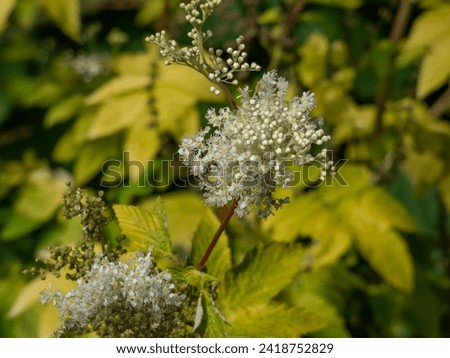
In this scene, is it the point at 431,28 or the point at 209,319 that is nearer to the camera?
the point at 209,319

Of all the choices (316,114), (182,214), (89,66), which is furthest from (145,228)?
(89,66)

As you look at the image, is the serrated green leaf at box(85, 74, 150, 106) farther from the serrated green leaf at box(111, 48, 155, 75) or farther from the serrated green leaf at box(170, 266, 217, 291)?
the serrated green leaf at box(170, 266, 217, 291)

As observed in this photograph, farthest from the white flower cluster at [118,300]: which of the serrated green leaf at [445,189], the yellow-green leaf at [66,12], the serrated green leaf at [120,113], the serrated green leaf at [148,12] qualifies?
the serrated green leaf at [148,12]

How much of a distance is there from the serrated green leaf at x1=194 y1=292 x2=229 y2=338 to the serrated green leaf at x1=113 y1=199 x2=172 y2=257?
0.04 m

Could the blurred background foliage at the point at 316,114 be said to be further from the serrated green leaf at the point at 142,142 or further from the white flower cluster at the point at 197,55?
the white flower cluster at the point at 197,55

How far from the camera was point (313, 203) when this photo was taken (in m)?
0.80

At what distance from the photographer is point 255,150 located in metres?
0.33

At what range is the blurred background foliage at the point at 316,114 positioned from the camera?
0.77 m

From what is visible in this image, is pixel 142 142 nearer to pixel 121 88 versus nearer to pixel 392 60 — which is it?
pixel 121 88

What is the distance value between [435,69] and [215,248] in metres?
0.46

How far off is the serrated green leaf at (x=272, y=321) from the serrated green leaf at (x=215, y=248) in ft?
0.11

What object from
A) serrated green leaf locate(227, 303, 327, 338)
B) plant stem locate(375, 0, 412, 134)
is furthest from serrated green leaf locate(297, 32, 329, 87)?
serrated green leaf locate(227, 303, 327, 338)

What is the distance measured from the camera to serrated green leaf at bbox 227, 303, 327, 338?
0.46 m
